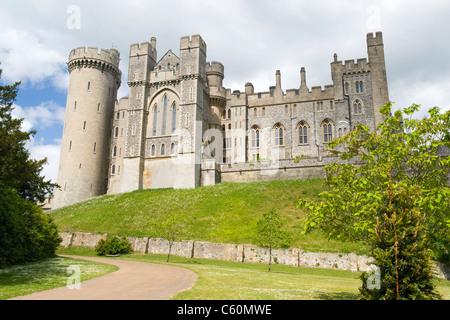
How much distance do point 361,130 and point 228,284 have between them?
29.2ft

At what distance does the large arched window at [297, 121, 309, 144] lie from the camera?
54750 mm

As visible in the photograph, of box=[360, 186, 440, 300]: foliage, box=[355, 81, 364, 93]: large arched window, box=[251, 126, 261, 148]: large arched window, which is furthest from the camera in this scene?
box=[251, 126, 261, 148]: large arched window

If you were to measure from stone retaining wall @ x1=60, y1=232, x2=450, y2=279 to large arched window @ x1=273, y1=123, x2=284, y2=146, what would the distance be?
2957cm

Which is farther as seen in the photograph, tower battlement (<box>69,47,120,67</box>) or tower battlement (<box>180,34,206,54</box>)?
tower battlement (<box>69,47,120,67</box>)

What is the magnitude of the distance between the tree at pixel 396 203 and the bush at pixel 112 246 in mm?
22535

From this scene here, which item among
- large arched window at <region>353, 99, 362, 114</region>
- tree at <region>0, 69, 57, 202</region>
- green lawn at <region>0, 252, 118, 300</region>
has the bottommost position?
green lawn at <region>0, 252, 118, 300</region>

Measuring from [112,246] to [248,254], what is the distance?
40.5 feet

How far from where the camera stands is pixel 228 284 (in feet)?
47.4

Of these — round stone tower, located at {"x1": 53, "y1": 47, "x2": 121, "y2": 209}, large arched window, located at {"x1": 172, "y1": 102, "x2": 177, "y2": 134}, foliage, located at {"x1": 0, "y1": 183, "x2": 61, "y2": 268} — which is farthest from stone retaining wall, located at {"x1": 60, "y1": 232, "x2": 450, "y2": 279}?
large arched window, located at {"x1": 172, "y1": 102, "x2": 177, "y2": 134}

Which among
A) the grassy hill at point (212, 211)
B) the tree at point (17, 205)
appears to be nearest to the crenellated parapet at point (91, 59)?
the grassy hill at point (212, 211)

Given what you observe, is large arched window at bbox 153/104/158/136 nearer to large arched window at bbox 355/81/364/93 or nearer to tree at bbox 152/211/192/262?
tree at bbox 152/211/192/262

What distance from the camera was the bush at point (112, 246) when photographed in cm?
3098

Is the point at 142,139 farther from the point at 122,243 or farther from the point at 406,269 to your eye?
the point at 406,269
